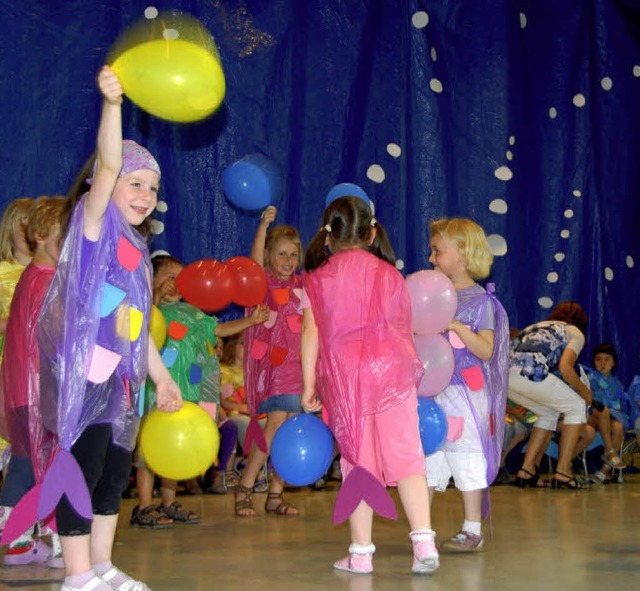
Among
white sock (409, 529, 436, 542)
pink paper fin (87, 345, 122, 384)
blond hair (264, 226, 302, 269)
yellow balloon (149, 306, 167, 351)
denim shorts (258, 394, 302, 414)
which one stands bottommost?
white sock (409, 529, 436, 542)

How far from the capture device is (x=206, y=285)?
483 cm

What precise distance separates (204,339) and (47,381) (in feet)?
6.44

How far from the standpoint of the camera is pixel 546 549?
3.90 m

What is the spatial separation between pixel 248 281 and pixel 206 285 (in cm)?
23

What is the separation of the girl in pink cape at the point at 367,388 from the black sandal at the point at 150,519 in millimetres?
1287

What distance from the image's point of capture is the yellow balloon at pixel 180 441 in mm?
3400

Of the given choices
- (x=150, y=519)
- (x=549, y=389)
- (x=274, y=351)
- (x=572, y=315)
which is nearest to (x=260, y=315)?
(x=274, y=351)

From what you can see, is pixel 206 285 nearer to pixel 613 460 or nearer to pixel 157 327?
pixel 157 327

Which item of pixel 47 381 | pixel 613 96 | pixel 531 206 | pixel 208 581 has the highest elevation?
pixel 613 96

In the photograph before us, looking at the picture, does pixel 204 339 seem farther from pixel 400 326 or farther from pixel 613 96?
pixel 613 96

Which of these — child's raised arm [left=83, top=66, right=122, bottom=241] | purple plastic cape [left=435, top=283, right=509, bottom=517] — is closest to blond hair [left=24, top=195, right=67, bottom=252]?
child's raised arm [left=83, top=66, right=122, bottom=241]

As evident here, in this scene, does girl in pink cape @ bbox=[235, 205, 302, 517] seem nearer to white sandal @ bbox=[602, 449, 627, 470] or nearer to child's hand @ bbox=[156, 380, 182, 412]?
child's hand @ bbox=[156, 380, 182, 412]

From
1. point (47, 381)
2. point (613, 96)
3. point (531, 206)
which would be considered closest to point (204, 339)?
point (47, 381)

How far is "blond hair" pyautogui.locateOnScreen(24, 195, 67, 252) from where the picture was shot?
3.65m
